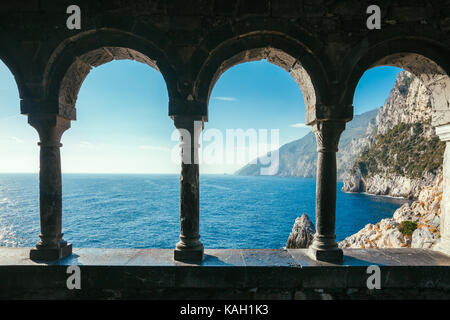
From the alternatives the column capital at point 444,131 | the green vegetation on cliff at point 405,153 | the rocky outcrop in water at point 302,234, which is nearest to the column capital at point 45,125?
the column capital at point 444,131

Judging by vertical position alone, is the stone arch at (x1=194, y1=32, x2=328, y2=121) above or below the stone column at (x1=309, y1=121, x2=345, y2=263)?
above

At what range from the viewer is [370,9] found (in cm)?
395

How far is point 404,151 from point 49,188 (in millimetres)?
75140

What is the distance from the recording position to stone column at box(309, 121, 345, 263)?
13.4ft

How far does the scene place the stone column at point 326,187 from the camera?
13.4ft

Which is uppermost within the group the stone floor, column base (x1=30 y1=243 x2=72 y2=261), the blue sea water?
column base (x1=30 y1=243 x2=72 y2=261)

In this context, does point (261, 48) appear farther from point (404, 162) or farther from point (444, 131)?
point (404, 162)

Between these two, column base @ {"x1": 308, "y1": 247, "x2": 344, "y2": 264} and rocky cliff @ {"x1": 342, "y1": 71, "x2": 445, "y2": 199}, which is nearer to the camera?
column base @ {"x1": 308, "y1": 247, "x2": 344, "y2": 264}

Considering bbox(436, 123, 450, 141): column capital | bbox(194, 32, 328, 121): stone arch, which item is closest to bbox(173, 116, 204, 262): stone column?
bbox(194, 32, 328, 121): stone arch

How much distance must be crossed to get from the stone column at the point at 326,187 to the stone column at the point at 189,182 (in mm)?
1825

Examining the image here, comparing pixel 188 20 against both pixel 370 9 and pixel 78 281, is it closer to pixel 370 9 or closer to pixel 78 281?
pixel 370 9

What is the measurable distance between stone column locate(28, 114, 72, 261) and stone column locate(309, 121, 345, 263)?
4.00 meters

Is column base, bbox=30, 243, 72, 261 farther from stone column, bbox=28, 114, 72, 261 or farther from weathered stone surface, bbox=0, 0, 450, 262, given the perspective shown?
weathered stone surface, bbox=0, 0, 450, 262

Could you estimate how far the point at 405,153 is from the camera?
63.6 meters
